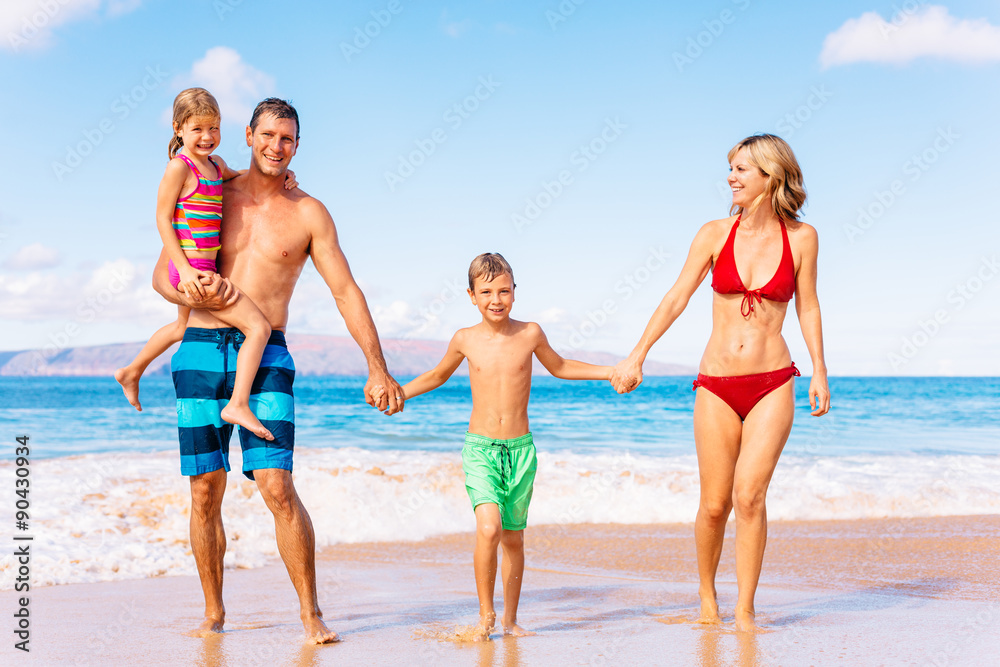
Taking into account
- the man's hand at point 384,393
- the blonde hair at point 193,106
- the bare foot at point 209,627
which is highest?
the blonde hair at point 193,106

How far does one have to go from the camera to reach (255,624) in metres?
3.98

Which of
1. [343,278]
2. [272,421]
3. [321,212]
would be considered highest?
[321,212]

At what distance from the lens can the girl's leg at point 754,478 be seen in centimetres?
363

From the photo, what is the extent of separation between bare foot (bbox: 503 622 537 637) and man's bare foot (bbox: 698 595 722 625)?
82 cm

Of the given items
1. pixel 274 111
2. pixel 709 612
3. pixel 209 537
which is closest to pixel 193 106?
pixel 274 111

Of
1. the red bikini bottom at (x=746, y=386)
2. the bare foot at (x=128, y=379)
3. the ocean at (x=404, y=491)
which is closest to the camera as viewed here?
the red bikini bottom at (x=746, y=386)

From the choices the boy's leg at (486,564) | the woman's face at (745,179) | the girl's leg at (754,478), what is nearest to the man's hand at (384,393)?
the boy's leg at (486,564)

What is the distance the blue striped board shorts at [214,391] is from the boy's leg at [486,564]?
2.93 ft

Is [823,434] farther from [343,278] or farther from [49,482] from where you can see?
[343,278]

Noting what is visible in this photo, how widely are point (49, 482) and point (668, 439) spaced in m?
12.3

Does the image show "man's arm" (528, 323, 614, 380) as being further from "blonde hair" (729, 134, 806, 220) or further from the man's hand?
"blonde hair" (729, 134, 806, 220)

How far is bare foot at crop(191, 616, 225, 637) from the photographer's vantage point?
3.71 metres

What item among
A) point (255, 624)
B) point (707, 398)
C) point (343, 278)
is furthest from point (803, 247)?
point (255, 624)

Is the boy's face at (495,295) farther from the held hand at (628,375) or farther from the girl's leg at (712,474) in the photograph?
the girl's leg at (712,474)
